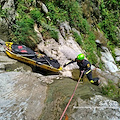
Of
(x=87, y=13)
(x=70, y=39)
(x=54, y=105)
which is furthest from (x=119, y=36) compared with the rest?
(x=54, y=105)

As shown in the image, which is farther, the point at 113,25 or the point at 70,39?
the point at 113,25

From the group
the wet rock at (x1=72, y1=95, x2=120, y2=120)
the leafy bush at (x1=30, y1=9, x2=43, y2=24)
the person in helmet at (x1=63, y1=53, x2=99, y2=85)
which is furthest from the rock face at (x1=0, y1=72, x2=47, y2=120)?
the leafy bush at (x1=30, y1=9, x2=43, y2=24)

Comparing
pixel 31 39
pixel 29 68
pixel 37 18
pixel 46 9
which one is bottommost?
pixel 29 68

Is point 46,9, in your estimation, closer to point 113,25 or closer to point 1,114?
point 1,114

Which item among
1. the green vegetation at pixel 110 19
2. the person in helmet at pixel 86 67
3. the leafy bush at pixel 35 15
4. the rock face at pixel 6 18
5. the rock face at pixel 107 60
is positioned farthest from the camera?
the green vegetation at pixel 110 19

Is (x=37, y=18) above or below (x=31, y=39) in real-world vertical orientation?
above

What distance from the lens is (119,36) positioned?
1628cm

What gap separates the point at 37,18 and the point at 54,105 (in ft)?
21.4

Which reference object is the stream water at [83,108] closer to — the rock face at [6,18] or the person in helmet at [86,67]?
the person in helmet at [86,67]

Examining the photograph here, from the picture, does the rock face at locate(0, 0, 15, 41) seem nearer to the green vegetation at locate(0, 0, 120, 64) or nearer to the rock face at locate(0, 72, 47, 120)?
the green vegetation at locate(0, 0, 120, 64)

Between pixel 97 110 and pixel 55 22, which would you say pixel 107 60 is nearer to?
pixel 55 22

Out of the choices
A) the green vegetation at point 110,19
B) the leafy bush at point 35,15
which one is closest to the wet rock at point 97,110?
the leafy bush at point 35,15

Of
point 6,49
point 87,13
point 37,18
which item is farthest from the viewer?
point 87,13

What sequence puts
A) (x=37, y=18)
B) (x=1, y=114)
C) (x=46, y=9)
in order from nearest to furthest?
(x=1, y=114)
(x=37, y=18)
(x=46, y=9)
